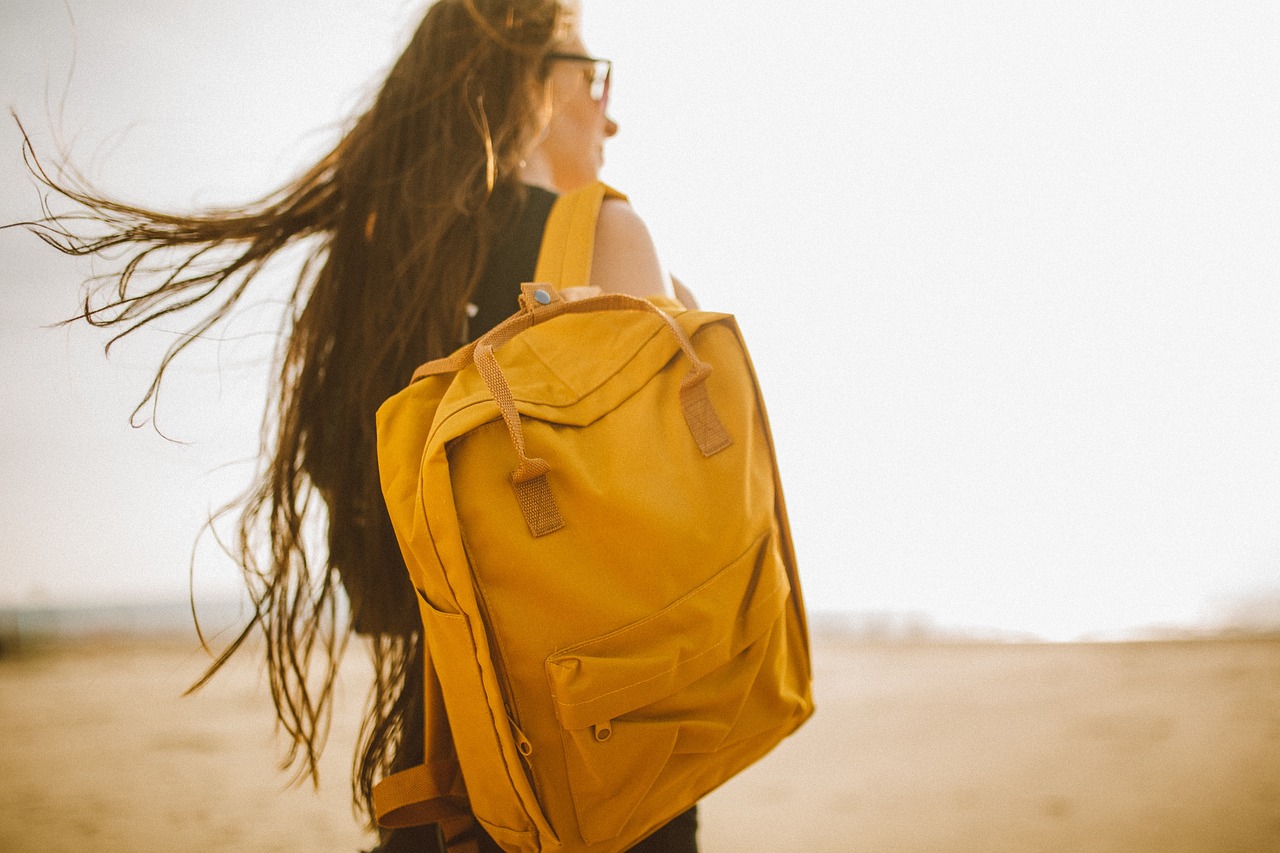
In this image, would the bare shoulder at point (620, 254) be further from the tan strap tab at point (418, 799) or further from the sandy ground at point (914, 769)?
the sandy ground at point (914, 769)

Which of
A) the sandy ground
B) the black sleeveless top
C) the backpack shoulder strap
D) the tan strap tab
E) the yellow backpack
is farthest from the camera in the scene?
the sandy ground

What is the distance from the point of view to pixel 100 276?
131 centimetres

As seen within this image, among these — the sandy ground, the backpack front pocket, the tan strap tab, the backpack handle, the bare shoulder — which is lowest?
the sandy ground

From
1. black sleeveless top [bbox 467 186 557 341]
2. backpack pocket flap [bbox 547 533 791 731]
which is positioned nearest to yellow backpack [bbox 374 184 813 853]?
backpack pocket flap [bbox 547 533 791 731]

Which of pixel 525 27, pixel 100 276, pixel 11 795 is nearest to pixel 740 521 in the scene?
pixel 525 27

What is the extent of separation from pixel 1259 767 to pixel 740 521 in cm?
446

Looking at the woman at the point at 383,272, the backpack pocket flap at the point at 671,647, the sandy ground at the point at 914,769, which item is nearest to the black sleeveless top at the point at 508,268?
the woman at the point at 383,272

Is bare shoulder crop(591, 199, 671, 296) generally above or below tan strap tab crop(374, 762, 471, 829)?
above

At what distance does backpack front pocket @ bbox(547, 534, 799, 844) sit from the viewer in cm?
91

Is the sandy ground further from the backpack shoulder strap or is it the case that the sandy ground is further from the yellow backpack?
the backpack shoulder strap

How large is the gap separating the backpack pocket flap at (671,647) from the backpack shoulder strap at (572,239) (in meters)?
0.52

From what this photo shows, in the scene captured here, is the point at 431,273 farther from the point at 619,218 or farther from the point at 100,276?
the point at 100,276

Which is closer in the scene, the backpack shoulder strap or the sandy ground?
the backpack shoulder strap

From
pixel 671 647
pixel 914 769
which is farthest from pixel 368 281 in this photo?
pixel 914 769
